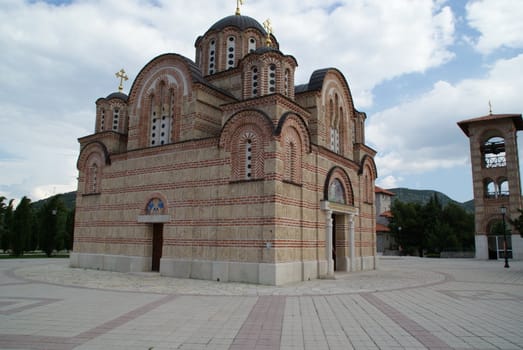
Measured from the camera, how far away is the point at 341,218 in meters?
18.2

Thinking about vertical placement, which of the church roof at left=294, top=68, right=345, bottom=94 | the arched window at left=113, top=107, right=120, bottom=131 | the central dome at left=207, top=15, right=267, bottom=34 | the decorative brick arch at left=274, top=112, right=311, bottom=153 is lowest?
the decorative brick arch at left=274, top=112, right=311, bottom=153

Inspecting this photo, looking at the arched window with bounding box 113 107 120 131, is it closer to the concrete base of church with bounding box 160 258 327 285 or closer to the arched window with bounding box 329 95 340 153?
the concrete base of church with bounding box 160 258 327 285

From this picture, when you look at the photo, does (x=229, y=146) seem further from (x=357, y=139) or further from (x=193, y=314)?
(x=357, y=139)

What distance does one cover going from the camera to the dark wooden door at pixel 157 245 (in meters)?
16.8

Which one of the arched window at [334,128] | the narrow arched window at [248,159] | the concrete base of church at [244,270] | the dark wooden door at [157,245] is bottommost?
the concrete base of church at [244,270]

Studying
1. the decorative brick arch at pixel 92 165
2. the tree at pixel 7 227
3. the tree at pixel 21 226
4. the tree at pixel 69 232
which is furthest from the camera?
the tree at pixel 69 232

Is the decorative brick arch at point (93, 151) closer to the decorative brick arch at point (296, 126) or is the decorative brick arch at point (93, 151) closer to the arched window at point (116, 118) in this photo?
the arched window at point (116, 118)

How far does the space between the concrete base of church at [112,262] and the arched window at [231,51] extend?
10.4 metres

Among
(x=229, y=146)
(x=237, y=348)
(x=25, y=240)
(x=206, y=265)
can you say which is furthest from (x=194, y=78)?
(x=25, y=240)

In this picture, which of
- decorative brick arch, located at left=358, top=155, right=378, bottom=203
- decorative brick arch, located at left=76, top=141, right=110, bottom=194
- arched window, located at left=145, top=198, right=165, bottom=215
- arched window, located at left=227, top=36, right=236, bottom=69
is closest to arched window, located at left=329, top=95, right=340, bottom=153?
decorative brick arch, located at left=358, top=155, right=378, bottom=203

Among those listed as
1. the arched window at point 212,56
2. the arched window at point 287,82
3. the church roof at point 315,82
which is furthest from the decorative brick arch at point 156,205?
the arched window at point 212,56

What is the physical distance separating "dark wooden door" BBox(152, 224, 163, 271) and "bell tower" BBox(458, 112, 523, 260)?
26.3 metres

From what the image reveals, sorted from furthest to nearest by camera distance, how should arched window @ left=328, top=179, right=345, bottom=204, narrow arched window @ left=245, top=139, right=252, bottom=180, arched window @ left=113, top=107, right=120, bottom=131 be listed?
arched window @ left=113, top=107, right=120, bottom=131
arched window @ left=328, top=179, right=345, bottom=204
narrow arched window @ left=245, top=139, right=252, bottom=180

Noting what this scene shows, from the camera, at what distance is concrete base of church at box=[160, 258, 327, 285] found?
12.8m
